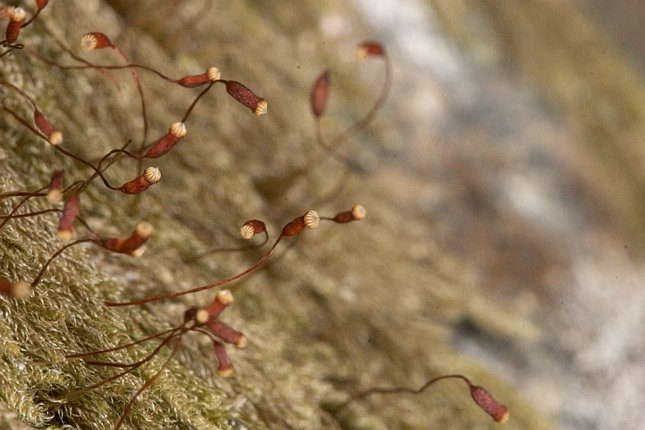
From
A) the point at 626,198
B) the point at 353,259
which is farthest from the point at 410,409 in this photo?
the point at 626,198

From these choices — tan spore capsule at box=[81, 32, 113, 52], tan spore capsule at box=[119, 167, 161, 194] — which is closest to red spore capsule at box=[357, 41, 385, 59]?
tan spore capsule at box=[81, 32, 113, 52]

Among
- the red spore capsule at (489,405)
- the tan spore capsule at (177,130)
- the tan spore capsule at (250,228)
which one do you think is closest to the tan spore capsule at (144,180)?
the tan spore capsule at (177,130)

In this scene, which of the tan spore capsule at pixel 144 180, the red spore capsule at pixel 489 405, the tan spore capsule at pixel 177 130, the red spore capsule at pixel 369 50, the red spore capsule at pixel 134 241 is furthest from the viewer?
the red spore capsule at pixel 369 50

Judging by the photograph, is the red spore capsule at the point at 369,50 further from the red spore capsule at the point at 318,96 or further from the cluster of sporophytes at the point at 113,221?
the cluster of sporophytes at the point at 113,221

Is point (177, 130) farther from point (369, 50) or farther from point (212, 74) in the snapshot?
point (369, 50)

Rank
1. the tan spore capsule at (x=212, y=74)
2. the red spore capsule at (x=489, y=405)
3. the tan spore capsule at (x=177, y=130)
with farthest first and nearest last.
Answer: the red spore capsule at (x=489, y=405) < the tan spore capsule at (x=212, y=74) < the tan spore capsule at (x=177, y=130)

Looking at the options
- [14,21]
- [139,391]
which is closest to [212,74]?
[14,21]

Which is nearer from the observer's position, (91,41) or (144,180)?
(144,180)

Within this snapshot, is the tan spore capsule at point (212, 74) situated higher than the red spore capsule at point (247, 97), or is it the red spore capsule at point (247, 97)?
the tan spore capsule at point (212, 74)

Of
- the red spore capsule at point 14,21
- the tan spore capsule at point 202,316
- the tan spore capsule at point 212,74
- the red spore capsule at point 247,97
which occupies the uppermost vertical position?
the tan spore capsule at point 212,74

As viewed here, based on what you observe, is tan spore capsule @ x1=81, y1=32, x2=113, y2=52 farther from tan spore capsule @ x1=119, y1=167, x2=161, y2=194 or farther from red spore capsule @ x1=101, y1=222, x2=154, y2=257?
red spore capsule @ x1=101, y1=222, x2=154, y2=257

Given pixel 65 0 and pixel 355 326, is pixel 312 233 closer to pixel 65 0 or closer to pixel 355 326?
Answer: pixel 355 326
